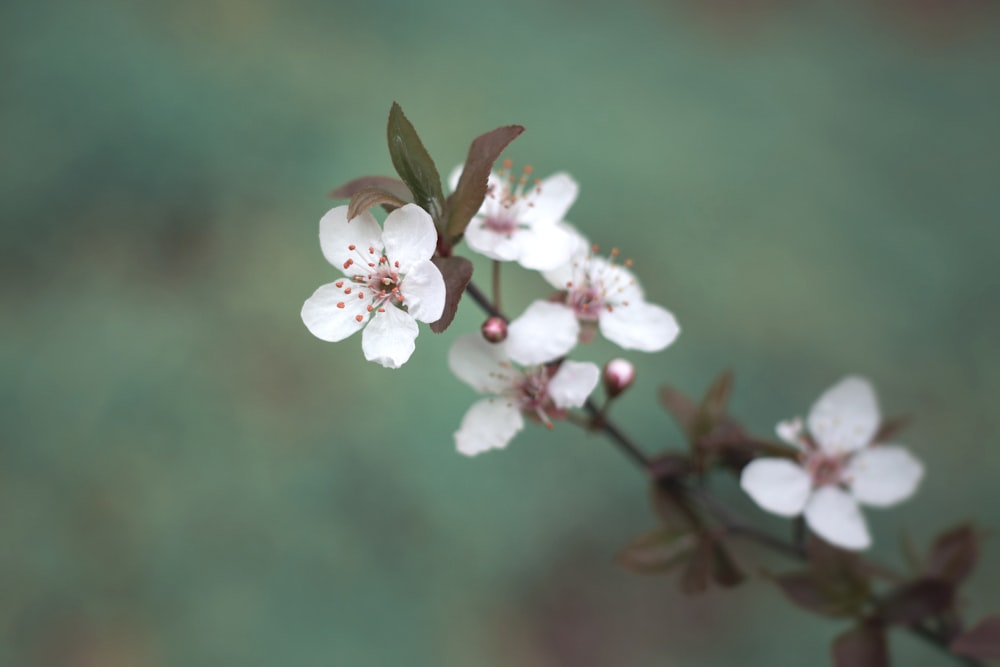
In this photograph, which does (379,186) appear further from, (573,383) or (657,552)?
(657,552)

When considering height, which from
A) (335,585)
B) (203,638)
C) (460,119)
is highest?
(460,119)

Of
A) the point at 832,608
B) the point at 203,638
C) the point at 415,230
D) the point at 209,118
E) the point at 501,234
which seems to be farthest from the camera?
the point at 209,118

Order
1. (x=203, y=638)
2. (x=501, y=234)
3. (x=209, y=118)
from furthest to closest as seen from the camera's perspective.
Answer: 1. (x=209, y=118)
2. (x=203, y=638)
3. (x=501, y=234)

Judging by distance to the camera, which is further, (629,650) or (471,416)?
(629,650)

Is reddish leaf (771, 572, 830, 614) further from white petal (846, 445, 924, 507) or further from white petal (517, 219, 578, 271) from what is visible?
white petal (517, 219, 578, 271)

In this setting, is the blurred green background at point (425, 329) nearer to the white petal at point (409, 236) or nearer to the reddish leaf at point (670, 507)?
the reddish leaf at point (670, 507)

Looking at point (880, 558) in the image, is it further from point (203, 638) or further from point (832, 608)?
point (203, 638)

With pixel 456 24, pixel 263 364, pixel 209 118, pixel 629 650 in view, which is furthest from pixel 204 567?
pixel 456 24
